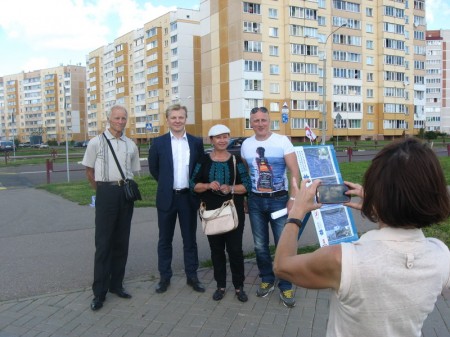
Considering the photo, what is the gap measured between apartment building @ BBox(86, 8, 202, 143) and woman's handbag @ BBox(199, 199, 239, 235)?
2631 inches

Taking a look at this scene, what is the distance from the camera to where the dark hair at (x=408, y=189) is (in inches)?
57.6

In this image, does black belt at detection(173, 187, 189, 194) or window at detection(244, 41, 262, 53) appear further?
window at detection(244, 41, 262, 53)

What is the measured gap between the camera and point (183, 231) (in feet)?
16.7

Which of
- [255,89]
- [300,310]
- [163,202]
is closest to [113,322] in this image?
[163,202]

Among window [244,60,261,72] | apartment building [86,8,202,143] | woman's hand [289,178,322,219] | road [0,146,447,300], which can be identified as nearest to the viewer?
woman's hand [289,178,322,219]

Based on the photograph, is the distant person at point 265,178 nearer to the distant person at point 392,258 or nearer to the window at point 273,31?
the distant person at point 392,258

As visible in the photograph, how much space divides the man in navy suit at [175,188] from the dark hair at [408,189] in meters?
3.59

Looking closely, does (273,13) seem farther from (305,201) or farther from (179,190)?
(305,201)

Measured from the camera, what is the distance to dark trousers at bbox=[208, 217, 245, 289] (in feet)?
15.3

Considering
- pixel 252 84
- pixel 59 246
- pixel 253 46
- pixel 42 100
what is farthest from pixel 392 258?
pixel 42 100

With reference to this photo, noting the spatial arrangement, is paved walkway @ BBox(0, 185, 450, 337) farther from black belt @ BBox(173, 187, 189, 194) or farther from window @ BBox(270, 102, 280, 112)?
window @ BBox(270, 102, 280, 112)

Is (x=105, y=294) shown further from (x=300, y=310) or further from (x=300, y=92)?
(x=300, y=92)

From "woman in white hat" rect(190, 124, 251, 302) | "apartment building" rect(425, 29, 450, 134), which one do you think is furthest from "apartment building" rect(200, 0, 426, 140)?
"woman in white hat" rect(190, 124, 251, 302)

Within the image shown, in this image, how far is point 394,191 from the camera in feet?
4.84
